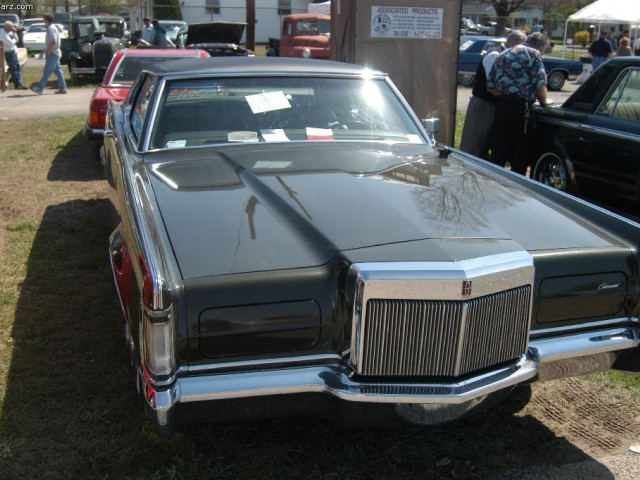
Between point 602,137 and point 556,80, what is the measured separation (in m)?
14.9

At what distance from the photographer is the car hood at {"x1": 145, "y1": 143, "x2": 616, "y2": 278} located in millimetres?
2559

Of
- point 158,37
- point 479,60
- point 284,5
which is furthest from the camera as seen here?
point 284,5

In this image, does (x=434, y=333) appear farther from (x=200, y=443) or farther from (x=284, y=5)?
(x=284, y=5)

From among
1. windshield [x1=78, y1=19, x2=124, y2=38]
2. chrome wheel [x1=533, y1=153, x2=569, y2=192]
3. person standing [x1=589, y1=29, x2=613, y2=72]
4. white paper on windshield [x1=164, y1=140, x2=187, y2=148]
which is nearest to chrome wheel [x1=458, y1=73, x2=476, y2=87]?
person standing [x1=589, y1=29, x2=613, y2=72]

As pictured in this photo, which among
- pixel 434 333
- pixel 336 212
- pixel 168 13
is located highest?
pixel 168 13

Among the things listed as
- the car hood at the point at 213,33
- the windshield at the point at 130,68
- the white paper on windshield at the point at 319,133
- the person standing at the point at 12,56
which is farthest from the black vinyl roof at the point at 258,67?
the person standing at the point at 12,56

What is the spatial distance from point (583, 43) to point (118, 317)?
1582 inches

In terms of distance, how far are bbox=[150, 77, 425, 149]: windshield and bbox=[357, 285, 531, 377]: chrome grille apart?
1.88 m

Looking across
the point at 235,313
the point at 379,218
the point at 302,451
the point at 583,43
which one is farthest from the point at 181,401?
the point at 583,43

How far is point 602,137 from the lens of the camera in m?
5.70

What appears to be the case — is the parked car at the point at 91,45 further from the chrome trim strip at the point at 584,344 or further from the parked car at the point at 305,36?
the chrome trim strip at the point at 584,344

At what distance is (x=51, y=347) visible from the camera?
385cm

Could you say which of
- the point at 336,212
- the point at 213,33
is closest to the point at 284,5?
the point at 213,33

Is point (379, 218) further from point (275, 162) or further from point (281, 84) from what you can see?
point (281, 84)
